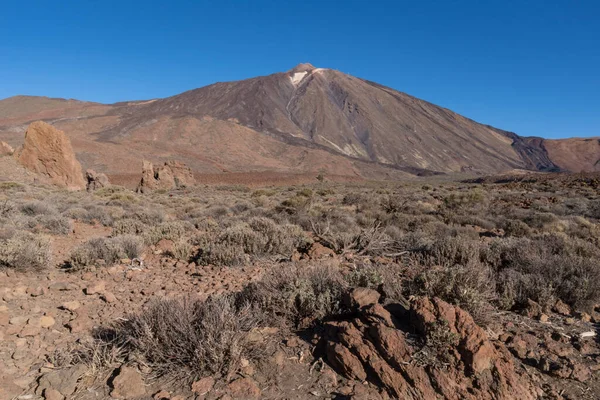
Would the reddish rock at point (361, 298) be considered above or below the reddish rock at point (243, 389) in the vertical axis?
above

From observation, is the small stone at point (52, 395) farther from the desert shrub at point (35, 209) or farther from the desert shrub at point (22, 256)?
the desert shrub at point (35, 209)

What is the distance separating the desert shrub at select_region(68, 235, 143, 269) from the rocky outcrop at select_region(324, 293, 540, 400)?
380cm

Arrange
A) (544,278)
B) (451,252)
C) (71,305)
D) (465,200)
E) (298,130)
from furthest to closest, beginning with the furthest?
(298,130), (465,200), (451,252), (544,278), (71,305)

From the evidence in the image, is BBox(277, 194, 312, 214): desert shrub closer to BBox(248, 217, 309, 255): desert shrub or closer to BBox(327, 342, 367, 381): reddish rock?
BBox(248, 217, 309, 255): desert shrub

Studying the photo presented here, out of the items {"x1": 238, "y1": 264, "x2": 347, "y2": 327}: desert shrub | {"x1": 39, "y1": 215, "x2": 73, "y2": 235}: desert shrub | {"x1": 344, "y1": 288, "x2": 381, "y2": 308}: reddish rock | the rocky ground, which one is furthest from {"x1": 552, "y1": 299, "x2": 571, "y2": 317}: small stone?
{"x1": 39, "y1": 215, "x2": 73, "y2": 235}: desert shrub

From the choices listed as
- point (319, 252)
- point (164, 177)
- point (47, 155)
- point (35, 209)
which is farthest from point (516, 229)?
point (47, 155)

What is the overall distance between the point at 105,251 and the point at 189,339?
3.15 metres

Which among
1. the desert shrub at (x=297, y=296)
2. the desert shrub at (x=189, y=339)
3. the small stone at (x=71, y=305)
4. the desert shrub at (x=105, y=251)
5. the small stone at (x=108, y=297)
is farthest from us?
the desert shrub at (x=105, y=251)

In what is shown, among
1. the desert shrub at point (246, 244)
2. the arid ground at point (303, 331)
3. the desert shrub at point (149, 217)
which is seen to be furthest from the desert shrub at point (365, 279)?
the desert shrub at point (149, 217)

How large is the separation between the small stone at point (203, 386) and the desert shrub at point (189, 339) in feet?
0.21

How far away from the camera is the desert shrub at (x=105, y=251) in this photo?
4.89 metres

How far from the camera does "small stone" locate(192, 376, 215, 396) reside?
234cm

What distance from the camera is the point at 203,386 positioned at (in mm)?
2367

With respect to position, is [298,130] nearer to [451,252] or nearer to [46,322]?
[451,252]
